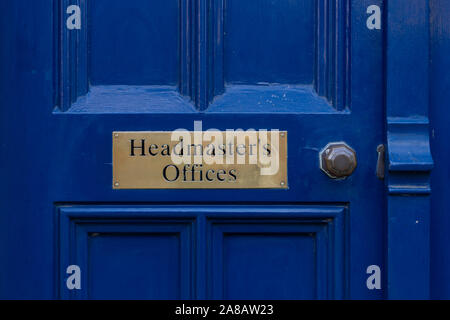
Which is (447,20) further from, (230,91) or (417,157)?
(230,91)

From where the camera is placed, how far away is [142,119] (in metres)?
1.32

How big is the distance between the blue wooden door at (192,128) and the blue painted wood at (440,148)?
2.8 inches

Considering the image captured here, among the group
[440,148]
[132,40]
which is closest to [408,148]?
[440,148]

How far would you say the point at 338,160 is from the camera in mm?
1297

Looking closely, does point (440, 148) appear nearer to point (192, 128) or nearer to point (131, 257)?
point (192, 128)

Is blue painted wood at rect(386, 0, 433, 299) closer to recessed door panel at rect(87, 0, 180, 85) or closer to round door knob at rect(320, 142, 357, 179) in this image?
round door knob at rect(320, 142, 357, 179)

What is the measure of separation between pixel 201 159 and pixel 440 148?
22.6 inches

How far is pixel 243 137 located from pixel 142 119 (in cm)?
24

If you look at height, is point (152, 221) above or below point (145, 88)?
below

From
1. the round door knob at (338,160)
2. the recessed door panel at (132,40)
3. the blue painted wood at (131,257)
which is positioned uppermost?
the recessed door panel at (132,40)

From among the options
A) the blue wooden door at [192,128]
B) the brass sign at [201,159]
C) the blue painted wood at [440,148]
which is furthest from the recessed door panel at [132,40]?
the blue painted wood at [440,148]

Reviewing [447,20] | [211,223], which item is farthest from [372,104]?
[211,223]

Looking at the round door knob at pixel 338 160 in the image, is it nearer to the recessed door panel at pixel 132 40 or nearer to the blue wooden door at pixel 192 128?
the blue wooden door at pixel 192 128

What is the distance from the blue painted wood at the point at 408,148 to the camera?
4.20ft
